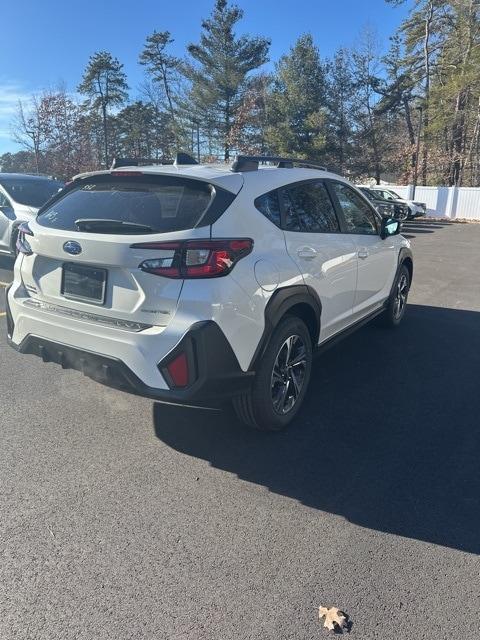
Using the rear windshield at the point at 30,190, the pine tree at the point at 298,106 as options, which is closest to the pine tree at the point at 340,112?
the pine tree at the point at 298,106

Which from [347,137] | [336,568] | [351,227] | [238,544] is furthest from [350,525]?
[347,137]

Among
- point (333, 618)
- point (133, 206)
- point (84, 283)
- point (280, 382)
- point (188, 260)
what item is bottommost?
point (333, 618)

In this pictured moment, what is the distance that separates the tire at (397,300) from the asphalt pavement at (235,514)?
1.47m

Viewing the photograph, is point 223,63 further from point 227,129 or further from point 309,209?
point 309,209

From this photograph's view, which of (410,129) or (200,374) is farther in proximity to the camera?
(410,129)

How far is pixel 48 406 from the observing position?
382cm

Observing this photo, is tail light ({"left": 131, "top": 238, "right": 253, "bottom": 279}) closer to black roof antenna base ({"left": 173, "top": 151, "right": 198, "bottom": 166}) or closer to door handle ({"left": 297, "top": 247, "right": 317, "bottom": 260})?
door handle ({"left": 297, "top": 247, "right": 317, "bottom": 260})

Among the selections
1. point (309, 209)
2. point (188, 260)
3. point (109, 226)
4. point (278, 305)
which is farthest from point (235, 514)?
point (309, 209)

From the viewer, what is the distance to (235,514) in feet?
8.82

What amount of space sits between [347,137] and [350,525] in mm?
38404

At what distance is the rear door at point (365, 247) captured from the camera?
4.40 m

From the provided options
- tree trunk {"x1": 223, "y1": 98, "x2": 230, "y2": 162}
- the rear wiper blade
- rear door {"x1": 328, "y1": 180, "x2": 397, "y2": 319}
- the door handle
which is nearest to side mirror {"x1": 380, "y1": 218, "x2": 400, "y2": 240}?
rear door {"x1": 328, "y1": 180, "x2": 397, "y2": 319}

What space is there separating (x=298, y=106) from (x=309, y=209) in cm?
3098

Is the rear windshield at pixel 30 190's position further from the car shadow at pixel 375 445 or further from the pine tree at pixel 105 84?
the pine tree at pixel 105 84
